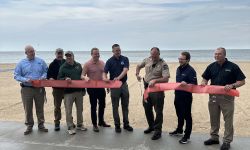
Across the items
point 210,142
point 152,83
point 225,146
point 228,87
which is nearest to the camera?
point 228,87

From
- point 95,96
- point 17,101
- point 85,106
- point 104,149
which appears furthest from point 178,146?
point 17,101

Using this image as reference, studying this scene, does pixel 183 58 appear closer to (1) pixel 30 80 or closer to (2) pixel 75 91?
(2) pixel 75 91

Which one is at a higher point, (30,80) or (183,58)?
(183,58)

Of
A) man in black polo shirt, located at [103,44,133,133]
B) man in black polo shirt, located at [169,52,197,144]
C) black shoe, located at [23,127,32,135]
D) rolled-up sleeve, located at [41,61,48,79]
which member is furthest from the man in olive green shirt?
man in black polo shirt, located at [169,52,197,144]

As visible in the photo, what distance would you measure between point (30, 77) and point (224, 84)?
416 cm

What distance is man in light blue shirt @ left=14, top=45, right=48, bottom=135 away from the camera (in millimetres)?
7715

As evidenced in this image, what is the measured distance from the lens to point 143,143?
698 cm

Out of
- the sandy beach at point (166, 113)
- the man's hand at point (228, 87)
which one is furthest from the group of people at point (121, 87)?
the sandy beach at point (166, 113)

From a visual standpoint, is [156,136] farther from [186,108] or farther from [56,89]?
[56,89]

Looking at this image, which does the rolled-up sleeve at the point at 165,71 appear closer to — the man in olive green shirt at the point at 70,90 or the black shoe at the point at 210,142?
the black shoe at the point at 210,142

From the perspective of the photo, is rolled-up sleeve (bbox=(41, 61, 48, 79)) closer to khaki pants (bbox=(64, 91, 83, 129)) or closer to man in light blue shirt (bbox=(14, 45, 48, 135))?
man in light blue shirt (bbox=(14, 45, 48, 135))

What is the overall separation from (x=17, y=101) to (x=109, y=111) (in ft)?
13.9

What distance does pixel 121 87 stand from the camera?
7.86 metres

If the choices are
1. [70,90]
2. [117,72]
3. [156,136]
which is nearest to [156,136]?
[156,136]
